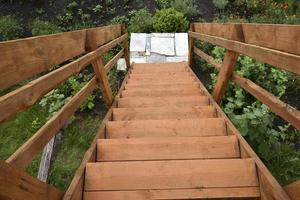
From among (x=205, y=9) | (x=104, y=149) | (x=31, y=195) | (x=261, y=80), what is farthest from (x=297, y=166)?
(x=205, y=9)

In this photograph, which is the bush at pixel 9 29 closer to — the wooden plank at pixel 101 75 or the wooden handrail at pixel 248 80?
the wooden plank at pixel 101 75

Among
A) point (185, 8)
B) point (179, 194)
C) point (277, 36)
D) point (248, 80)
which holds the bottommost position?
point (179, 194)

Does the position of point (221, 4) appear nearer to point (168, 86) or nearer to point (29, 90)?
point (168, 86)

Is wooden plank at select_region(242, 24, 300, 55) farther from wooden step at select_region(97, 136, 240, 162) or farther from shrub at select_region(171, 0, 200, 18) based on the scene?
shrub at select_region(171, 0, 200, 18)

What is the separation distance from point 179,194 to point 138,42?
7420 mm

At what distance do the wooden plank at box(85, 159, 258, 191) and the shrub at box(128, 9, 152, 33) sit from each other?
7.71m

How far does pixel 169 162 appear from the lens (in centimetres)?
250

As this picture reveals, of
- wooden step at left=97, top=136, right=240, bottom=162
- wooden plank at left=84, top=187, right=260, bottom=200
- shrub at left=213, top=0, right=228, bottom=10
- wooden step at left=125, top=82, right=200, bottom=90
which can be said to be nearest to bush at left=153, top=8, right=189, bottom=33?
shrub at left=213, top=0, right=228, bottom=10

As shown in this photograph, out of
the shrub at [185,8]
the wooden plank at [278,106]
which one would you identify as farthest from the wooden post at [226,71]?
the shrub at [185,8]

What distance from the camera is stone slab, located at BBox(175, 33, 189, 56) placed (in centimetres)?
927

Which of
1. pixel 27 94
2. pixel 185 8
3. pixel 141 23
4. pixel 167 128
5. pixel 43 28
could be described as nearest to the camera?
pixel 27 94

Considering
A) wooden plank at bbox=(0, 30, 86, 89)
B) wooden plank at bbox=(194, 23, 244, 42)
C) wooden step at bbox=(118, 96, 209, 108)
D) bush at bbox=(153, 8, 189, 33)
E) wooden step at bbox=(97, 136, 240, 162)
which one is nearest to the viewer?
wooden plank at bbox=(0, 30, 86, 89)

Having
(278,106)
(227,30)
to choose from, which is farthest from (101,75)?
(278,106)

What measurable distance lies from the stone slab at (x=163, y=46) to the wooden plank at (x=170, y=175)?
696 cm
